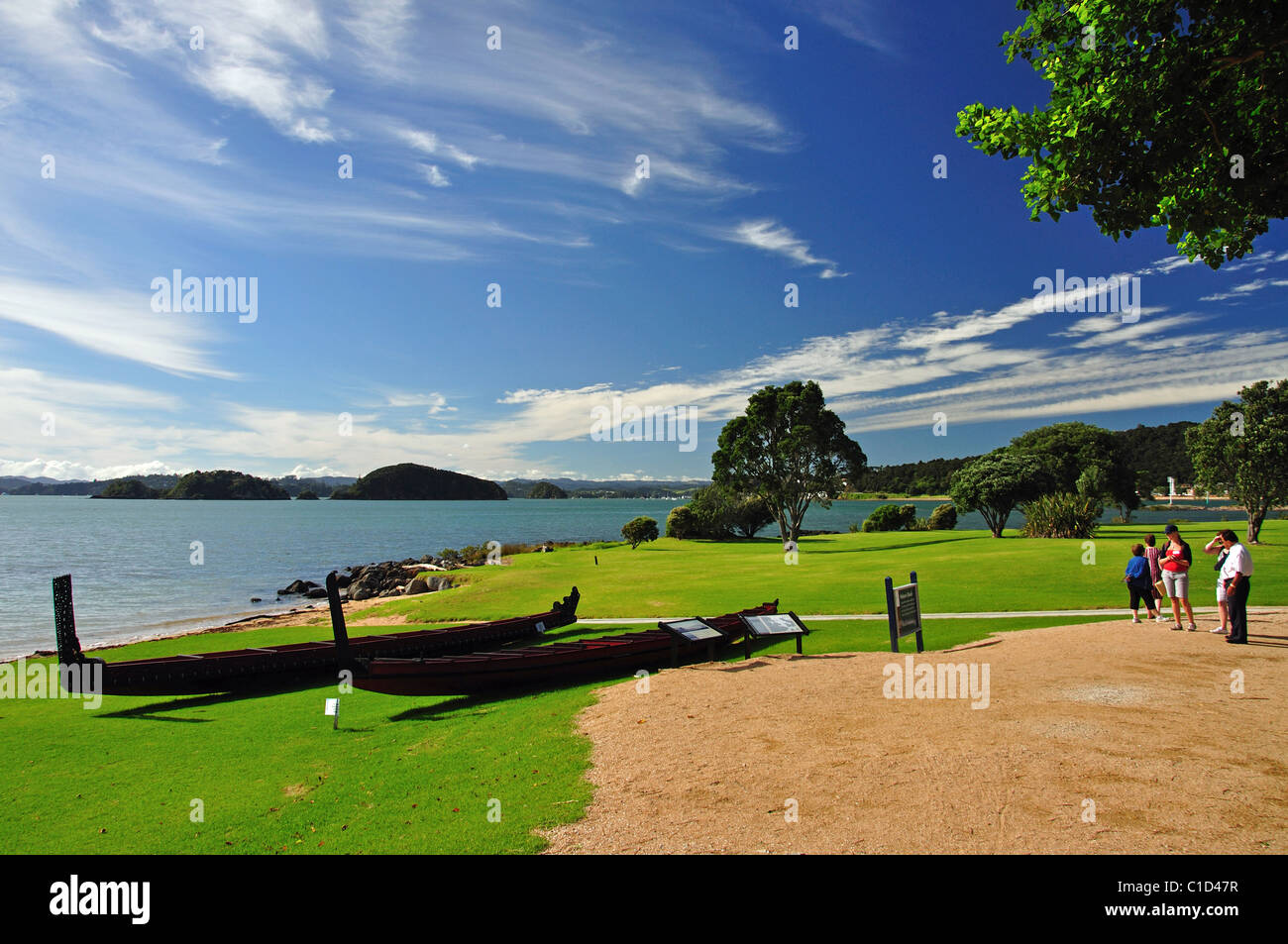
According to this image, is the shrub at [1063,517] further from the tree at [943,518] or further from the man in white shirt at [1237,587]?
the man in white shirt at [1237,587]

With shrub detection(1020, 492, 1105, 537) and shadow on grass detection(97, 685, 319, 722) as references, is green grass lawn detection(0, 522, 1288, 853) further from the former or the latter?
shrub detection(1020, 492, 1105, 537)

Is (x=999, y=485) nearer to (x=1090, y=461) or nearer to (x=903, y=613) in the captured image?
(x=1090, y=461)

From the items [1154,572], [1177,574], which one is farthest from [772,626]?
[1154,572]

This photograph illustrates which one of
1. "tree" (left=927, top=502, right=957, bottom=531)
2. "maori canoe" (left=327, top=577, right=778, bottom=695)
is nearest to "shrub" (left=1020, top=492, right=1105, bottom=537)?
"tree" (left=927, top=502, right=957, bottom=531)

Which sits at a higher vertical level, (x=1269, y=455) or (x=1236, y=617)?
(x=1269, y=455)

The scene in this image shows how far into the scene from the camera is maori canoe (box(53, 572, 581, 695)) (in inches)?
542

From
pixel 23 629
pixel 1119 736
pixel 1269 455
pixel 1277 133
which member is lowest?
pixel 23 629

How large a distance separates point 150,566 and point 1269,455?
79.3 metres

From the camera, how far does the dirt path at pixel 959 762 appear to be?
5.61m

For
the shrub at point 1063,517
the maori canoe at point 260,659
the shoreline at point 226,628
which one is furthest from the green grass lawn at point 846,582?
the maori canoe at point 260,659

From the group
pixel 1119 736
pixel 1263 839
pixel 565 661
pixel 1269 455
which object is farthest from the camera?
pixel 1269 455
